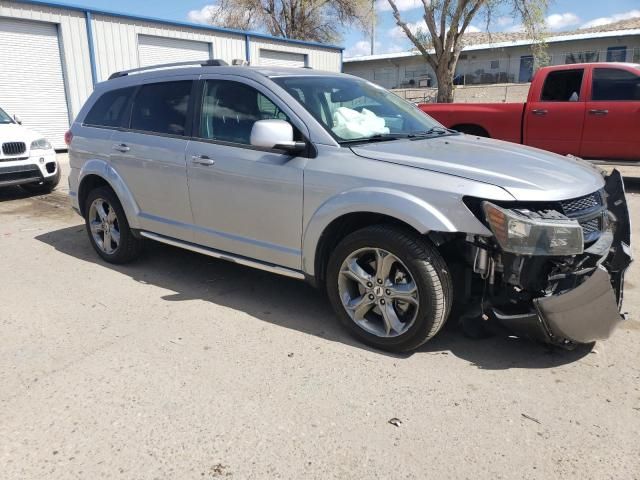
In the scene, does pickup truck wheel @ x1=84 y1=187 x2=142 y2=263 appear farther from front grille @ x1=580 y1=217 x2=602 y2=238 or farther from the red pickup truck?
the red pickup truck

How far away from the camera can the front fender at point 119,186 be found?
4824mm

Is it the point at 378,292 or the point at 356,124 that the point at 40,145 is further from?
the point at 378,292

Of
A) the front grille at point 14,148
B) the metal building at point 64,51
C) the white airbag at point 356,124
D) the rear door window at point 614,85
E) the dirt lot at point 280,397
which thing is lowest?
the dirt lot at point 280,397

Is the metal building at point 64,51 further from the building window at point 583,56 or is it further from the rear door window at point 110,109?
the building window at point 583,56

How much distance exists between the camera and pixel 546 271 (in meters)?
2.97

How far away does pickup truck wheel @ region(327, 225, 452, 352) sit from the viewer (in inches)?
123

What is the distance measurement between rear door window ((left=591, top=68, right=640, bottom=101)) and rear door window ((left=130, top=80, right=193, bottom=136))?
23.2ft

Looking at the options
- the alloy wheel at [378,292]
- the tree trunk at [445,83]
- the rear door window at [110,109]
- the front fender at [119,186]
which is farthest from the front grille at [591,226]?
the tree trunk at [445,83]

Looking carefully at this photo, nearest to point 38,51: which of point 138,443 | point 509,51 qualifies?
point 138,443

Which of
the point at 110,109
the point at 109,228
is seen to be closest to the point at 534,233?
the point at 109,228

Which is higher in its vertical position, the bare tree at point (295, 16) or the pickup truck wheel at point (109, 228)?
the bare tree at point (295, 16)

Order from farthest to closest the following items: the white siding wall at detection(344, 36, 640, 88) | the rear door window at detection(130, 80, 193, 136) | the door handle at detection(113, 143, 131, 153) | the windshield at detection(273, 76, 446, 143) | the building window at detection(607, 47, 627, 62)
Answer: the white siding wall at detection(344, 36, 640, 88), the building window at detection(607, 47, 627, 62), the door handle at detection(113, 143, 131, 153), the rear door window at detection(130, 80, 193, 136), the windshield at detection(273, 76, 446, 143)

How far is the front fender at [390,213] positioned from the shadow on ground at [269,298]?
52 centimetres

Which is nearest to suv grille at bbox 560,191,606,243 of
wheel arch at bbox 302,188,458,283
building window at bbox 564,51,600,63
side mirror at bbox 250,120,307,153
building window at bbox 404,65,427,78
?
wheel arch at bbox 302,188,458,283
